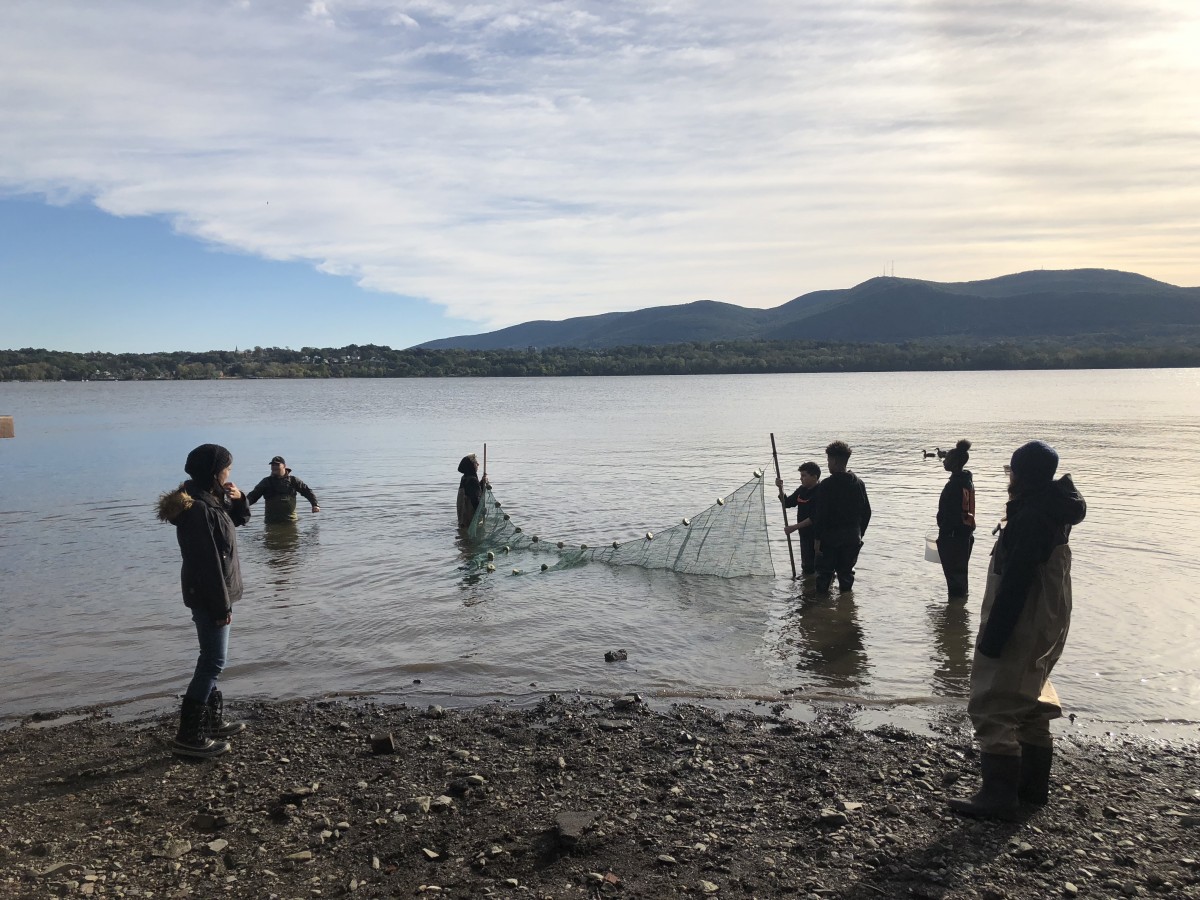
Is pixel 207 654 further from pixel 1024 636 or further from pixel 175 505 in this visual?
pixel 1024 636

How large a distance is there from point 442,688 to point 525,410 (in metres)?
62.7

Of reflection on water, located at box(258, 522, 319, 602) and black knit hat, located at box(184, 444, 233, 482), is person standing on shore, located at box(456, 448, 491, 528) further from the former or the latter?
black knit hat, located at box(184, 444, 233, 482)

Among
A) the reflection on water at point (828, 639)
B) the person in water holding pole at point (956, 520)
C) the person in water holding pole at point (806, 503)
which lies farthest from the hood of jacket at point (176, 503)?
the person in water holding pole at point (956, 520)

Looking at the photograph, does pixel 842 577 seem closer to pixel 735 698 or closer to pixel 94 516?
pixel 735 698

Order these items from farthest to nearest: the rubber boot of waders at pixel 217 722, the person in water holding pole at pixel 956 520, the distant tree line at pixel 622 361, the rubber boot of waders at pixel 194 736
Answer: the distant tree line at pixel 622 361 → the person in water holding pole at pixel 956 520 → the rubber boot of waders at pixel 217 722 → the rubber boot of waders at pixel 194 736

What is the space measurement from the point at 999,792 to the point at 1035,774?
1.06 ft

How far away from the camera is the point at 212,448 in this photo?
6.52 m

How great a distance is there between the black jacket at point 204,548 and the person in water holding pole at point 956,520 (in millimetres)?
7965

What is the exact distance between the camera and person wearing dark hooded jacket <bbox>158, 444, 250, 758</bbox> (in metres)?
6.30

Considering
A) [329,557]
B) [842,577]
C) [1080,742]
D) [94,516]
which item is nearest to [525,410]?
[94,516]

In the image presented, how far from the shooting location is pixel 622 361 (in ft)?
553

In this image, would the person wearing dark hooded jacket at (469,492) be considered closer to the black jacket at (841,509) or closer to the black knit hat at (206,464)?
the black jacket at (841,509)

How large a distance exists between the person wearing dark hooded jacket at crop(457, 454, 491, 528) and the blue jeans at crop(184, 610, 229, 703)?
9730mm

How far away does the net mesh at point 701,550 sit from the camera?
12773 mm
